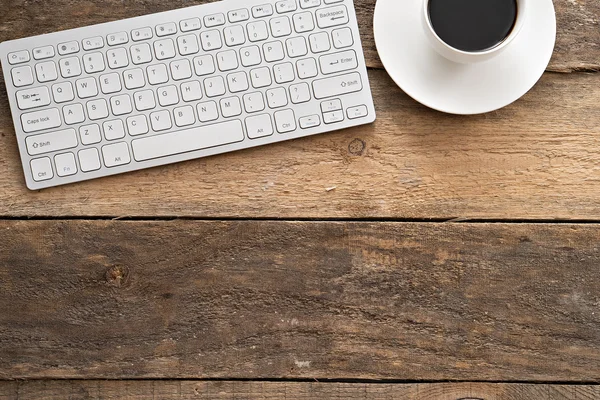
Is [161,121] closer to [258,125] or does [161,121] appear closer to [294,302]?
[258,125]

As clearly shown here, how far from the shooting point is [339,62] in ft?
2.56

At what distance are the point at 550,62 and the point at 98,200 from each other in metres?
0.52

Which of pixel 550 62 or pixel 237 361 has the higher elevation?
pixel 550 62

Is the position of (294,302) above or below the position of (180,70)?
below

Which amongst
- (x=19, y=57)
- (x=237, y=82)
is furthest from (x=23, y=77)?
(x=237, y=82)

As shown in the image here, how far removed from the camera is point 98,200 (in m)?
0.79

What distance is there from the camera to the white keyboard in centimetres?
77

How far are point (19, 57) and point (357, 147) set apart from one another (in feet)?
1.24

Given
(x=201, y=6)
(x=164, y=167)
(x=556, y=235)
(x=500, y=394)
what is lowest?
(x=500, y=394)

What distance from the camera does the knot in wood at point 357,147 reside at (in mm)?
790

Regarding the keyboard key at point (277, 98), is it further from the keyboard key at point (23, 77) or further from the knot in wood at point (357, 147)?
the keyboard key at point (23, 77)

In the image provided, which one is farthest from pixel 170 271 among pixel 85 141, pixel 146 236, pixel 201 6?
pixel 201 6

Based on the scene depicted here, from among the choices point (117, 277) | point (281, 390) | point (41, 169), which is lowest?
point (281, 390)

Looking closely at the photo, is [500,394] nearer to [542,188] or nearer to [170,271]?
[542,188]
